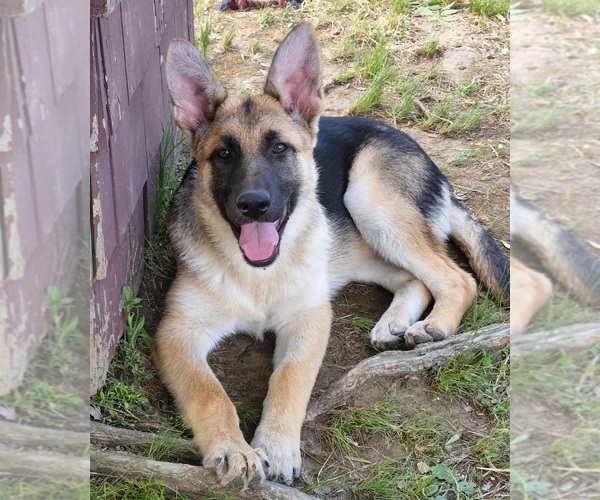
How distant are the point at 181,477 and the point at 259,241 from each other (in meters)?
1.25

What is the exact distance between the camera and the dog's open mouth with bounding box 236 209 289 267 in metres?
→ 3.71

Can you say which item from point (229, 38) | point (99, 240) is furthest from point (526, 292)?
point (229, 38)

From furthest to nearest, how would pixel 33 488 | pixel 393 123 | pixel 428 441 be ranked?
pixel 393 123, pixel 428 441, pixel 33 488

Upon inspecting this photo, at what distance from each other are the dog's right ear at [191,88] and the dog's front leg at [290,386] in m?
1.14

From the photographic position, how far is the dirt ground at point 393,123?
360cm

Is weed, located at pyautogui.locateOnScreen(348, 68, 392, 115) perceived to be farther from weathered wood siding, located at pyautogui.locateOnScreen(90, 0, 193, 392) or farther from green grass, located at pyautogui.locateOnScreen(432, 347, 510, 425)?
green grass, located at pyautogui.locateOnScreen(432, 347, 510, 425)

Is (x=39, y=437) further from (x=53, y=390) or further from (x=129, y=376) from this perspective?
(x=129, y=376)

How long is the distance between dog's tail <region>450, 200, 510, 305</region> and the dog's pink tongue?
1442 millimetres

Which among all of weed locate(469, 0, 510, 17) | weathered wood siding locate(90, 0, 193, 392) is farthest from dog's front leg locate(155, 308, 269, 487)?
weed locate(469, 0, 510, 17)

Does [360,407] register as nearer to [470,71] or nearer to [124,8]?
[124,8]

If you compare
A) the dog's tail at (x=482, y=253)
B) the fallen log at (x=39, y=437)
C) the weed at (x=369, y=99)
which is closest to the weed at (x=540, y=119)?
the fallen log at (x=39, y=437)

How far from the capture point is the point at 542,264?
99cm

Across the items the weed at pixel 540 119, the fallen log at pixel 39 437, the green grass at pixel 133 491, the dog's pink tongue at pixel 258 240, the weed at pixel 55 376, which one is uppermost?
the weed at pixel 540 119

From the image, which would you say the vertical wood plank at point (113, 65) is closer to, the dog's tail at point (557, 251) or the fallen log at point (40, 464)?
the fallen log at point (40, 464)
